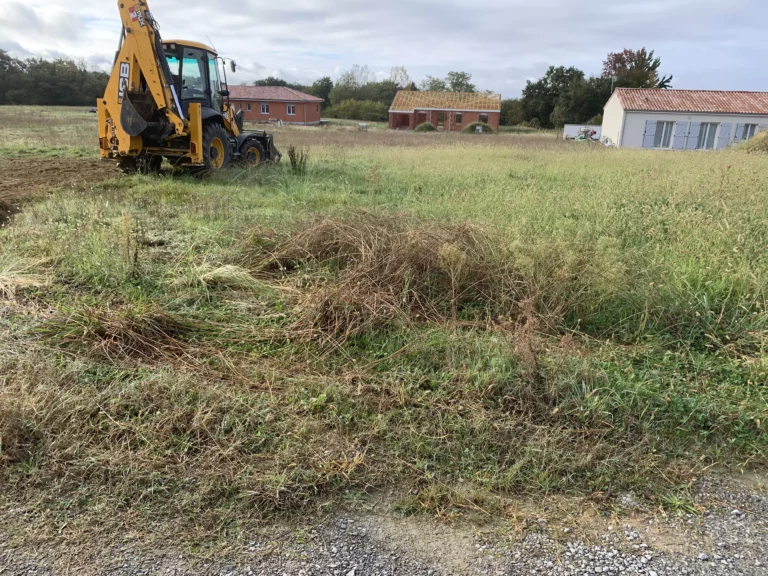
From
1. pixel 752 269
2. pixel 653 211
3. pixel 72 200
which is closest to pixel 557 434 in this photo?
pixel 752 269

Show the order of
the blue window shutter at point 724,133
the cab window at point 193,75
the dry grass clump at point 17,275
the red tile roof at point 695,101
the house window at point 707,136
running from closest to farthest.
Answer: the dry grass clump at point 17,275 → the cab window at point 193,75 → the red tile roof at point 695,101 → the blue window shutter at point 724,133 → the house window at point 707,136

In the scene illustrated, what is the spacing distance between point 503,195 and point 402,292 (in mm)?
4683

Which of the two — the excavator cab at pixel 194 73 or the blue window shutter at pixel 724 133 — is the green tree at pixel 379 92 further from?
the excavator cab at pixel 194 73

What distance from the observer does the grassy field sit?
2.58 m

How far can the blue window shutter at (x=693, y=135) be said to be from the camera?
31267 mm

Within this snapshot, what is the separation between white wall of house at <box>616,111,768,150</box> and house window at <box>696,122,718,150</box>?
0.38 feet

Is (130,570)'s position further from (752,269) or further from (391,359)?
(752,269)

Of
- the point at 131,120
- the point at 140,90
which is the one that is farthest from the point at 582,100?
the point at 131,120

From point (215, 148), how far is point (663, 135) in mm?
31377

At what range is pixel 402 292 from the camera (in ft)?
14.2

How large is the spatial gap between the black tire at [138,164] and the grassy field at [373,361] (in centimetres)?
418

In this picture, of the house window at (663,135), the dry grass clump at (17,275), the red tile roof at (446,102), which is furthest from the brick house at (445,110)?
the dry grass clump at (17,275)

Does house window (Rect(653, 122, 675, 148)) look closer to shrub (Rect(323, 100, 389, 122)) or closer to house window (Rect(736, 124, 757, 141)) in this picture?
house window (Rect(736, 124, 757, 141))

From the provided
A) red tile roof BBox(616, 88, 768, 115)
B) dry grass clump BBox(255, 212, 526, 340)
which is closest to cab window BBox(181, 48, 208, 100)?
dry grass clump BBox(255, 212, 526, 340)
